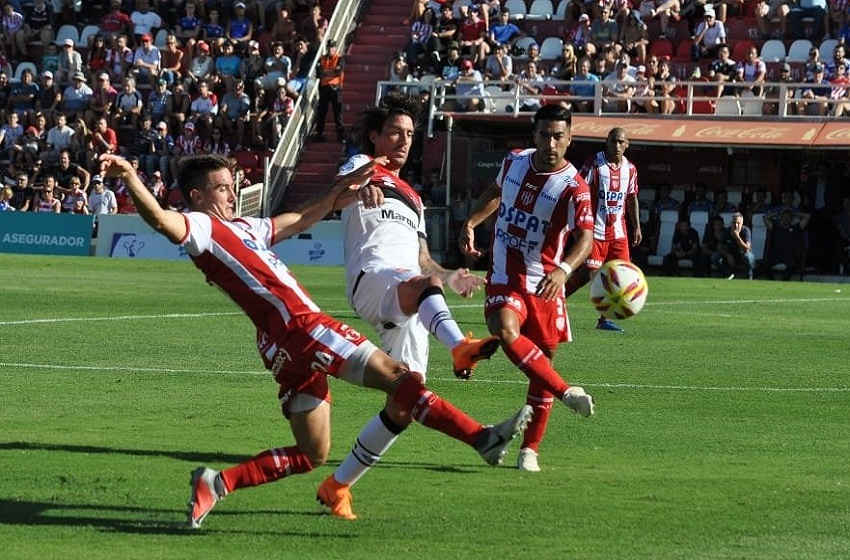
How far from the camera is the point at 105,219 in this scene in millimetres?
34438

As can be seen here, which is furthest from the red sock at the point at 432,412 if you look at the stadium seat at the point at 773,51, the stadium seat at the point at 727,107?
the stadium seat at the point at 773,51

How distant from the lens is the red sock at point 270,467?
7.89m

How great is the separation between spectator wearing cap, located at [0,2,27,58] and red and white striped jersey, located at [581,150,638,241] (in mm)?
27348

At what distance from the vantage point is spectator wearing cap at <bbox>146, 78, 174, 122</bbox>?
39438 millimetres

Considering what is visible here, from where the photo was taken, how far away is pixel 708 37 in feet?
117

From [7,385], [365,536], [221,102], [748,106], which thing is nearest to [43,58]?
[221,102]

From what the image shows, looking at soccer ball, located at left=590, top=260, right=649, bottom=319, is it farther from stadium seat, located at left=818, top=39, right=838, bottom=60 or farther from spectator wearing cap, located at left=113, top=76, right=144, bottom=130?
spectator wearing cap, located at left=113, top=76, right=144, bottom=130

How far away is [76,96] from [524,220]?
3185 cm

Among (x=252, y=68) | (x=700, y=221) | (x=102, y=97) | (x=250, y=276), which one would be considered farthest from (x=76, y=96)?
(x=250, y=276)

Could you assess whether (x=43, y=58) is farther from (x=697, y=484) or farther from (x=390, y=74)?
(x=697, y=484)

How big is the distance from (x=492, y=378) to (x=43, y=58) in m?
Result: 31.4

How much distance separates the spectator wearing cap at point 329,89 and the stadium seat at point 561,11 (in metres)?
5.33

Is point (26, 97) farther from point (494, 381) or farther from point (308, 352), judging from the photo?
point (308, 352)

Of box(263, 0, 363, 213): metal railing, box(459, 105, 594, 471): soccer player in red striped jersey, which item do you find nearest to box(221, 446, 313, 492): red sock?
box(459, 105, 594, 471): soccer player in red striped jersey
